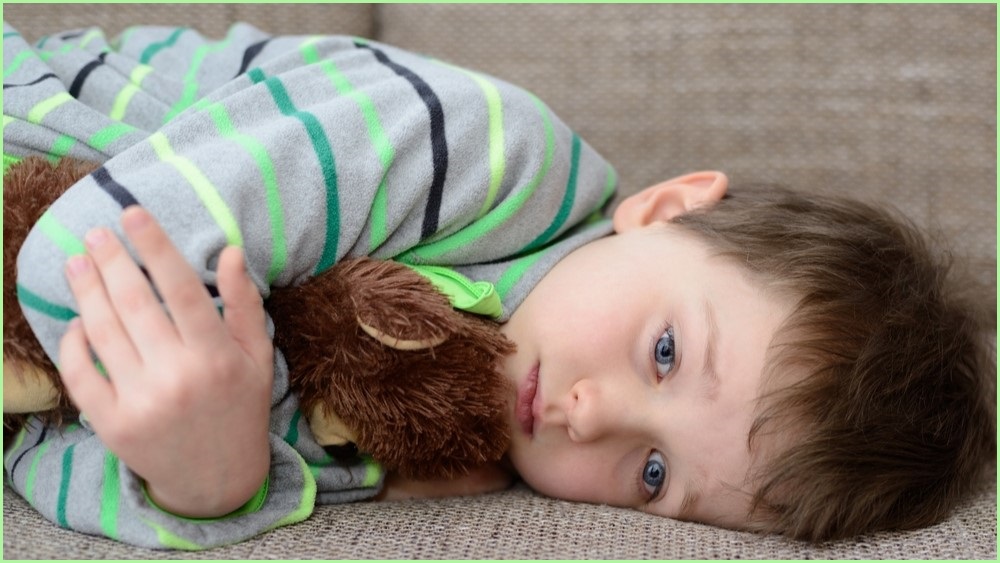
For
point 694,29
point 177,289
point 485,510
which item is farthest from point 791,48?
point 177,289

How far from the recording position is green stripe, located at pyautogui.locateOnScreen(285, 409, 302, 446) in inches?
38.0

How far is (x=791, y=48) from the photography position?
150 centimetres

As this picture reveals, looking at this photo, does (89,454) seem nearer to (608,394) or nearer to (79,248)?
(79,248)

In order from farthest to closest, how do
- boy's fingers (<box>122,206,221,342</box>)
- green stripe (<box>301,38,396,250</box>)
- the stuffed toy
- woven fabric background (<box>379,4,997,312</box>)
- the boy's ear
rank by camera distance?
woven fabric background (<box>379,4,997,312</box>) < the boy's ear < green stripe (<box>301,38,396,250</box>) < the stuffed toy < boy's fingers (<box>122,206,221,342</box>)

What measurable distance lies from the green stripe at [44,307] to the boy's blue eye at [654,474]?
590 mm

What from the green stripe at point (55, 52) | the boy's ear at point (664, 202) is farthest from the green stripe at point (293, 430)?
the green stripe at point (55, 52)

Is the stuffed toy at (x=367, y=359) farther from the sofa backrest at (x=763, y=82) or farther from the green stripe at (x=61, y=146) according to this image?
the sofa backrest at (x=763, y=82)

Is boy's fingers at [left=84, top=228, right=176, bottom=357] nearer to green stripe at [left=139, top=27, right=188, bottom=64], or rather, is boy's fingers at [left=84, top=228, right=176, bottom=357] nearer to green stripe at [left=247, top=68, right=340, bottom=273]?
green stripe at [left=247, top=68, right=340, bottom=273]

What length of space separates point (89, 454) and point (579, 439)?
0.47m

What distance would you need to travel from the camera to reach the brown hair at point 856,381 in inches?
37.2

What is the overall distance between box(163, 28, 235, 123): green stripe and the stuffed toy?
0.20m

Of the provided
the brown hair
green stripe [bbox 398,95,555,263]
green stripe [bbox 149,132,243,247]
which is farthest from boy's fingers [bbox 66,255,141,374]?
the brown hair

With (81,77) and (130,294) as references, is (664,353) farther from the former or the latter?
(81,77)

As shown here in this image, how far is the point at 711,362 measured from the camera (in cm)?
97
